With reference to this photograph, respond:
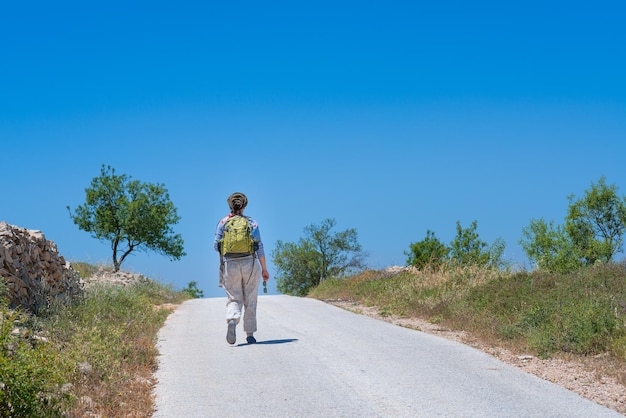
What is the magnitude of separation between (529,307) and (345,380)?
21.2 feet

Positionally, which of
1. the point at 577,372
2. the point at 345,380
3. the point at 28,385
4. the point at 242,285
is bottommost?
the point at 577,372

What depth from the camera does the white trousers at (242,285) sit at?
12.4 metres

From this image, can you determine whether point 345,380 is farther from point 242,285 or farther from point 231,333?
point 242,285

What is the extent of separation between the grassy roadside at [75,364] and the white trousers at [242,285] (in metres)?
1.57

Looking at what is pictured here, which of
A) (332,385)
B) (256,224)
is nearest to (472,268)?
(256,224)

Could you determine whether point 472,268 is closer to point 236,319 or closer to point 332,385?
point 236,319

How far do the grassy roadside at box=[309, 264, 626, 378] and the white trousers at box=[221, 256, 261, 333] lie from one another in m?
4.35

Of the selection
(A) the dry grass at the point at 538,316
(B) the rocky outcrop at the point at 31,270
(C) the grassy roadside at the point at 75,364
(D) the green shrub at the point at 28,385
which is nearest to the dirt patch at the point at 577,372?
(A) the dry grass at the point at 538,316

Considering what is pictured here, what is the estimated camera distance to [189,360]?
10.7 metres

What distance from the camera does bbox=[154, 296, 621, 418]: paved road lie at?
748 cm

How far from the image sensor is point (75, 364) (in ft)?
28.0

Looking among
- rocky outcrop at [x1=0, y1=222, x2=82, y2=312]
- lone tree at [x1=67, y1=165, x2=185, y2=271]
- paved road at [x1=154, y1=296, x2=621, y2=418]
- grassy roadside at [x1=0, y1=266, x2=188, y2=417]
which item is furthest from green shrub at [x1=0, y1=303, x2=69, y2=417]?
lone tree at [x1=67, y1=165, x2=185, y2=271]

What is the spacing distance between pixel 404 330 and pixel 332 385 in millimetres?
6034

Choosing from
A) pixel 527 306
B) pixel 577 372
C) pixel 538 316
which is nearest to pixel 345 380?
pixel 577 372
